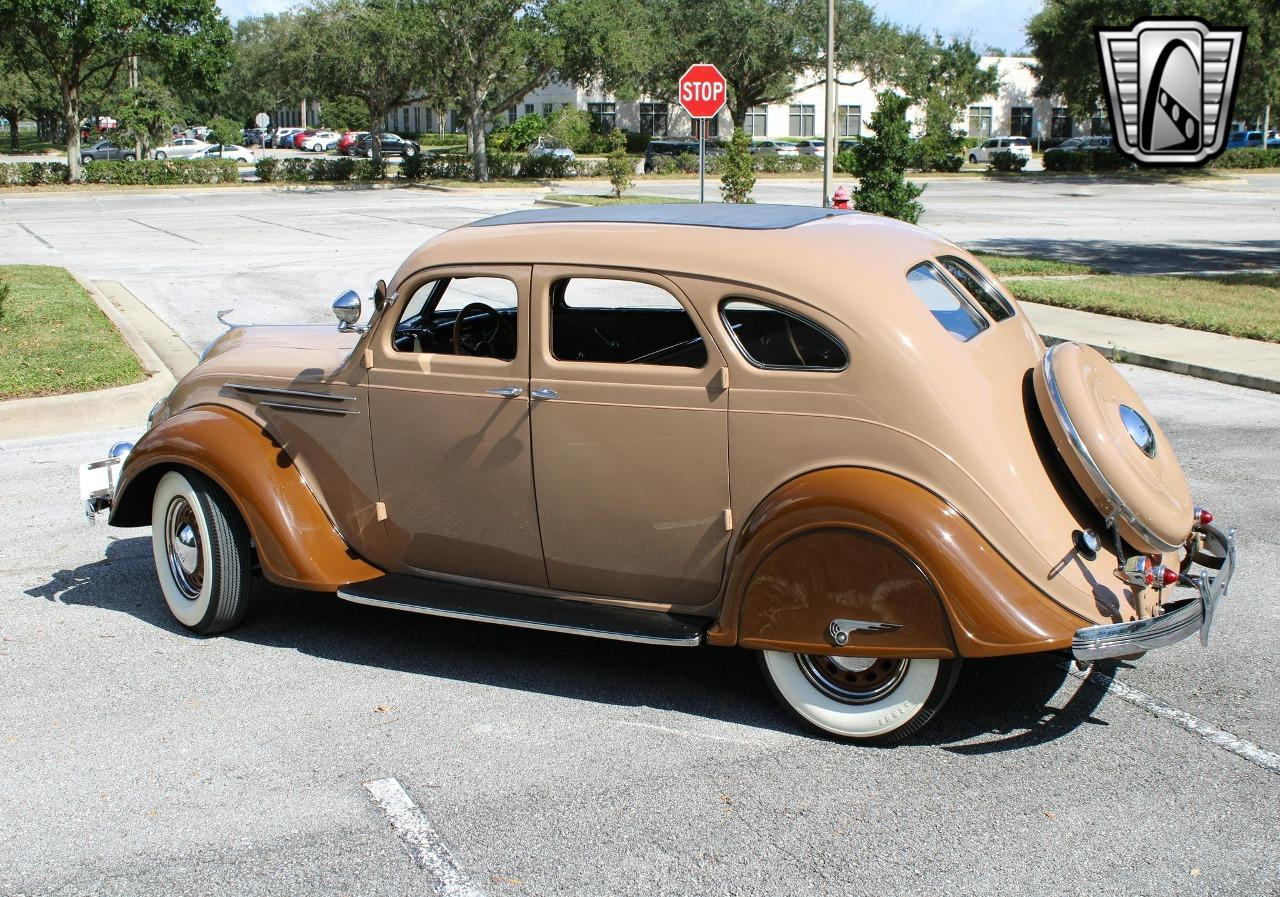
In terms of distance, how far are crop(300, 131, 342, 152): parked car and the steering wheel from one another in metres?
78.3

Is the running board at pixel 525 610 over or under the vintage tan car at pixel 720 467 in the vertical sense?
under

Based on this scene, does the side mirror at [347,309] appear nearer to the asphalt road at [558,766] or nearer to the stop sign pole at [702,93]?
the asphalt road at [558,766]

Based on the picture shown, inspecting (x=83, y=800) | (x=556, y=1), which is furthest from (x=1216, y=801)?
(x=556, y=1)

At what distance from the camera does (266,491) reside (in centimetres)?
524

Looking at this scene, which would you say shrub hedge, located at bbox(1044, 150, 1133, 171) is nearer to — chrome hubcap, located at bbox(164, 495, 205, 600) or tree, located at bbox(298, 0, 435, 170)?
tree, located at bbox(298, 0, 435, 170)

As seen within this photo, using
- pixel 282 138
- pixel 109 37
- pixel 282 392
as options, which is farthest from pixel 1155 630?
pixel 282 138

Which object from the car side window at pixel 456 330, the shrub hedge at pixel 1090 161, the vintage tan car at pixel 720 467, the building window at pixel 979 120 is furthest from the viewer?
the building window at pixel 979 120


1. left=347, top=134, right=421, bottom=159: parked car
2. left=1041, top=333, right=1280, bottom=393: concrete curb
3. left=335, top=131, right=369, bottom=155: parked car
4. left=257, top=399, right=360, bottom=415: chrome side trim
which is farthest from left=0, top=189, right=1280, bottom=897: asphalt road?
left=335, top=131, right=369, bottom=155: parked car

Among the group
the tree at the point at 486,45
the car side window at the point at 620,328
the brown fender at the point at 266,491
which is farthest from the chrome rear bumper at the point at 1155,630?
the tree at the point at 486,45

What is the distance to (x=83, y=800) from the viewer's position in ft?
13.7

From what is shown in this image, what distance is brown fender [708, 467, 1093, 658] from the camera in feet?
13.3

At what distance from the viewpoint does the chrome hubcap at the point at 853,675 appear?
436 cm

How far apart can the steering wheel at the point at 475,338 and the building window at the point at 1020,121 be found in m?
92.7

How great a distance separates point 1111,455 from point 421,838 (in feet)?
8.36
